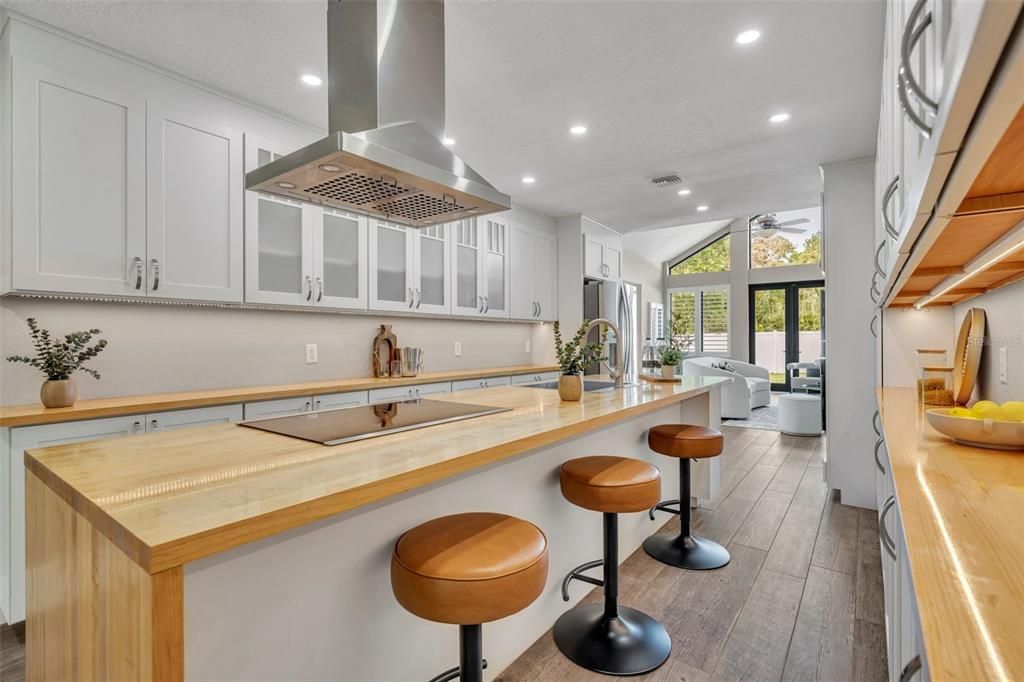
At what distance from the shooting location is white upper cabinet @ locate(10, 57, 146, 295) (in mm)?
2145

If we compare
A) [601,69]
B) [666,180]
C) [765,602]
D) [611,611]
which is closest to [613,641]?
[611,611]

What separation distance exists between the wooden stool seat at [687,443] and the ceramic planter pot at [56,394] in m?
2.76

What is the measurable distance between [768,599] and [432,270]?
321cm

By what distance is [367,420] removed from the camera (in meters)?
1.68

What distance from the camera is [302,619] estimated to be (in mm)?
1107

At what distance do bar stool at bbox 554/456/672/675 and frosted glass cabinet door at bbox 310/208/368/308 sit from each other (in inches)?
85.0

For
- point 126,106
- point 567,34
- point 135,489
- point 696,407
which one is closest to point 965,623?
point 135,489

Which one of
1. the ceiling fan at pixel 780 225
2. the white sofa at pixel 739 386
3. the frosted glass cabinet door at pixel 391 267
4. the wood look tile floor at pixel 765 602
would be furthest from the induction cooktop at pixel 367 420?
the ceiling fan at pixel 780 225

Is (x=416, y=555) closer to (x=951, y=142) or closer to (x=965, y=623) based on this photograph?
(x=965, y=623)

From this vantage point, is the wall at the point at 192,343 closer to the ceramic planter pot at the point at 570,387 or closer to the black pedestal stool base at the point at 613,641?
the ceramic planter pot at the point at 570,387

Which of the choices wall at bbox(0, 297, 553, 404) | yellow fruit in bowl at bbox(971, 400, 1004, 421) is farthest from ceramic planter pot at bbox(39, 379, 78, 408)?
yellow fruit in bowl at bbox(971, 400, 1004, 421)

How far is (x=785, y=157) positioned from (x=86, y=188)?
4.36 meters

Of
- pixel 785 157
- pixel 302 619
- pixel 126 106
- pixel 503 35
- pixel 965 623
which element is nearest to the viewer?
pixel 965 623

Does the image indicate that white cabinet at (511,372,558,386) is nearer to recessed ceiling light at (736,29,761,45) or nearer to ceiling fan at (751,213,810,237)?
recessed ceiling light at (736,29,761,45)
